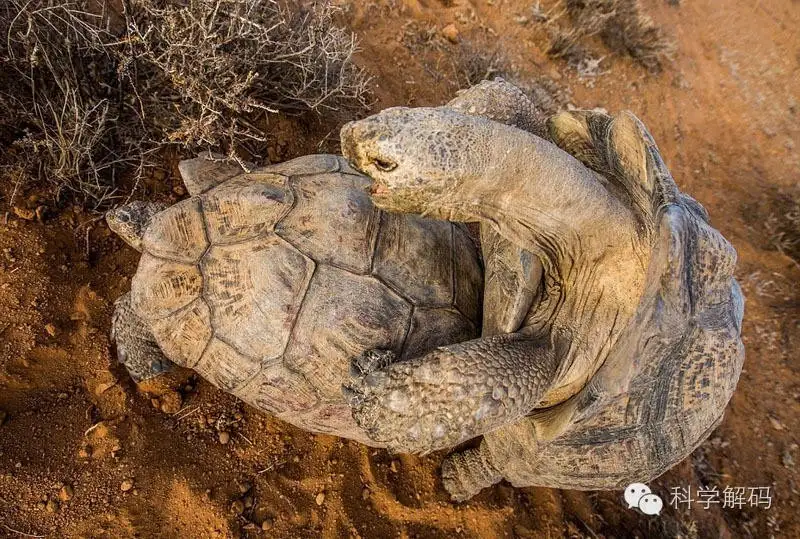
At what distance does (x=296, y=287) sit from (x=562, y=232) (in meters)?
1.08

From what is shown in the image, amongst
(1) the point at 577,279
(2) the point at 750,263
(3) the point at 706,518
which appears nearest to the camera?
(1) the point at 577,279

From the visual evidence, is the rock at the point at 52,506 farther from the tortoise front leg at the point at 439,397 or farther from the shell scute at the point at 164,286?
the tortoise front leg at the point at 439,397

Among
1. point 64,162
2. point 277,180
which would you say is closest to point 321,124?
point 277,180

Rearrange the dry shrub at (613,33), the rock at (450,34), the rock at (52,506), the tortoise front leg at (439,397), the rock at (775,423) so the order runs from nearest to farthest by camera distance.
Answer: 1. the tortoise front leg at (439,397)
2. the rock at (52,506)
3. the rock at (775,423)
4. the rock at (450,34)
5. the dry shrub at (613,33)

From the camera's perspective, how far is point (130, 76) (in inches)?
104

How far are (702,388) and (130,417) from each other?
8.97 feet

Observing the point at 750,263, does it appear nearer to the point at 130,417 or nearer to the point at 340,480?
the point at 340,480

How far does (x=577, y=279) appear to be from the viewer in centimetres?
202

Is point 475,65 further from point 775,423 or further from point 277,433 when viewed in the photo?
point 775,423

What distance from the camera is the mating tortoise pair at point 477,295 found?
1.52 m

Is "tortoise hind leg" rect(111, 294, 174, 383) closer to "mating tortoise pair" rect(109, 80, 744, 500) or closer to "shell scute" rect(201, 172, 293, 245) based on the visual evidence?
"mating tortoise pair" rect(109, 80, 744, 500)

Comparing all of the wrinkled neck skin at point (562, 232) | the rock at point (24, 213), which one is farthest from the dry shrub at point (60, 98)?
the wrinkled neck skin at point (562, 232)

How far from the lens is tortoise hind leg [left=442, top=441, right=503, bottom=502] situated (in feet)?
9.31

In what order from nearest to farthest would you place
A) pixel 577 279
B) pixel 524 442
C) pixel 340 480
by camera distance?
pixel 577 279, pixel 524 442, pixel 340 480
